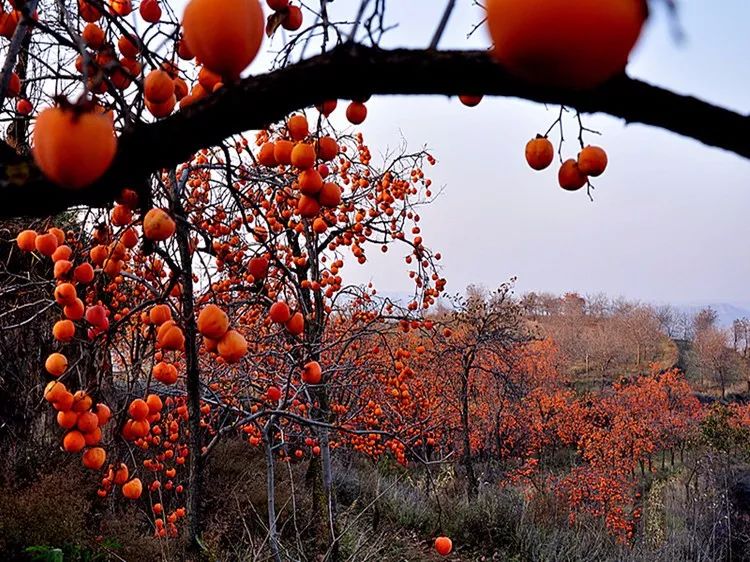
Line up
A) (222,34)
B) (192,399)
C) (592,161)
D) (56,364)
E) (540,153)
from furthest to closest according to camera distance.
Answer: (192,399)
(56,364)
(540,153)
(592,161)
(222,34)

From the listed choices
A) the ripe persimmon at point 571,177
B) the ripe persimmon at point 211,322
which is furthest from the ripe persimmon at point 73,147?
the ripe persimmon at point 571,177

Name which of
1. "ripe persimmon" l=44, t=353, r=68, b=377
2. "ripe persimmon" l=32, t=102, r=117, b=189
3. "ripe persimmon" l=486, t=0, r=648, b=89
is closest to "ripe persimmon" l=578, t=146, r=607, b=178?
"ripe persimmon" l=486, t=0, r=648, b=89

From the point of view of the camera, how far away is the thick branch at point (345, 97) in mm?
591

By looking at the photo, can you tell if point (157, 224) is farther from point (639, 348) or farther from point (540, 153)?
point (639, 348)

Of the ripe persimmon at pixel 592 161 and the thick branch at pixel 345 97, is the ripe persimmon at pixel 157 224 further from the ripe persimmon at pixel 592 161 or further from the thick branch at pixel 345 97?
the ripe persimmon at pixel 592 161

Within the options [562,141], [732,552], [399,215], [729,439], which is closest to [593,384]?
[729,439]

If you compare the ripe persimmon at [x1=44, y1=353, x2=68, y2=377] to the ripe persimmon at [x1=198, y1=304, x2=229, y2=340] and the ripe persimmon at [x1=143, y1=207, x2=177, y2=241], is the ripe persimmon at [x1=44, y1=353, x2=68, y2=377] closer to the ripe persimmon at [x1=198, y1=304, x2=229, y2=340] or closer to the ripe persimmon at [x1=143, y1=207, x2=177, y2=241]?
the ripe persimmon at [x1=198, y1=304, x2=229, y2=340]

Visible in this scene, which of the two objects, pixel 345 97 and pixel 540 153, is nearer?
pixel 345 97

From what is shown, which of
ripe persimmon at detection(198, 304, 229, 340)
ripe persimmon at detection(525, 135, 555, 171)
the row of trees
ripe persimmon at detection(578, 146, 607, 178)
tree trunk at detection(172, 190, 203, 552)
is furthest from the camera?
the row of trees

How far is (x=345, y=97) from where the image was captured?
27.7 inches

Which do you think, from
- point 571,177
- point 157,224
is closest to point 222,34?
point 157,224

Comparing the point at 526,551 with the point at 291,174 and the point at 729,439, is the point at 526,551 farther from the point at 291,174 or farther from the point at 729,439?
the point at 729,439

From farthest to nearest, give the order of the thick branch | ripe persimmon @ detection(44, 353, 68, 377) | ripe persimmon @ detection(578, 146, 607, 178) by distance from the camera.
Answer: ripe persimmon @ detection(44, 353, 68, 377)
ripe persimmon @ detection(578, 146, 607, 178)
the thick branch

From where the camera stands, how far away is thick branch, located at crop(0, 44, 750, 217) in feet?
1.94
